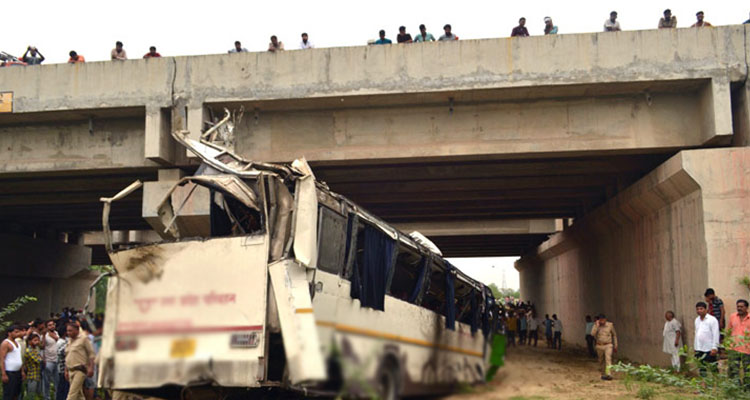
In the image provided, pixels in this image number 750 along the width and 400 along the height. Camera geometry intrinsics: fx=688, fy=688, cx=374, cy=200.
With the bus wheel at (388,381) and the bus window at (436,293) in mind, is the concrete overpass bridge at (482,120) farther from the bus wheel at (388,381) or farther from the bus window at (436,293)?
the bus wheel at (388,381)

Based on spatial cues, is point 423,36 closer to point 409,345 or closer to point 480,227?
point 480,227

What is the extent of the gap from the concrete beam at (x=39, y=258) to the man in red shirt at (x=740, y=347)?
28403 mm

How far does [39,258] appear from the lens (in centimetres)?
3234

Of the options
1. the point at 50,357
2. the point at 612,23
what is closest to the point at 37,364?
the point at 50,357

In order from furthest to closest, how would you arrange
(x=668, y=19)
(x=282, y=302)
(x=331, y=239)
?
1. (x=668, y=19)
2. (x=331, y=239)
3. (x=282, y=302)

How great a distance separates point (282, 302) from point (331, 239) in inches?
31.9

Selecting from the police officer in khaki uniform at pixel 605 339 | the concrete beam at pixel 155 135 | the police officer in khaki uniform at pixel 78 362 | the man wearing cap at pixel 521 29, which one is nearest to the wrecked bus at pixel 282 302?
the police officer in khaki uniform at pixel 78 362

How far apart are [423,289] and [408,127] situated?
37.7ft

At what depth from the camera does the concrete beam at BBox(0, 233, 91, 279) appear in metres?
29.8

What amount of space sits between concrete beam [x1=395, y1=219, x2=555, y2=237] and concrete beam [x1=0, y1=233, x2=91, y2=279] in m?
17.1

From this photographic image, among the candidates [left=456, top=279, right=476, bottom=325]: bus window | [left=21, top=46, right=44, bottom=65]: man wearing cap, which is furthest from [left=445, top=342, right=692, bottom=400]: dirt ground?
[left=21, top=46, right=44, bottom=65]: man wearing cap

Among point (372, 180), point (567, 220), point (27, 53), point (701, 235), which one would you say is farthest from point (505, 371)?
point (567, 220)

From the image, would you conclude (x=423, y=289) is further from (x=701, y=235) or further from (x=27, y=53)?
(x=27, y=53)

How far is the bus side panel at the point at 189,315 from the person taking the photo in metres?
3.12
